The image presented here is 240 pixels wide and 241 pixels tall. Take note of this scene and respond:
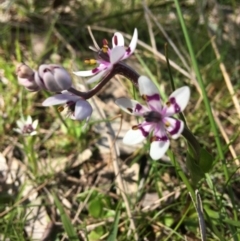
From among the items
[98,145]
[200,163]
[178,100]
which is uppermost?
[178,100]

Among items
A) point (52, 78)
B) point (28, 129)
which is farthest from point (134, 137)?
point (28, 129)

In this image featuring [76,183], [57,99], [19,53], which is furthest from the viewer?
[19,53]

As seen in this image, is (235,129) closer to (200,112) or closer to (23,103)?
(200,112)

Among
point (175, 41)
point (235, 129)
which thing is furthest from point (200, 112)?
point (175, 41)

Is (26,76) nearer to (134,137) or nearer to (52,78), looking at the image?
(52,78)

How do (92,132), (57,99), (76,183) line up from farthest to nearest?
(92,132) → (76,183) → (57,99)

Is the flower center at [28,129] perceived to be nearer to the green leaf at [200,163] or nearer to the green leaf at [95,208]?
the green leaf at [95,208]

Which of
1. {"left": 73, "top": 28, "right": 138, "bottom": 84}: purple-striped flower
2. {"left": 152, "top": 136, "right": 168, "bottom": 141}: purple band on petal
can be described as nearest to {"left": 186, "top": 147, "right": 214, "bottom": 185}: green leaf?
{"left": 152, "top": 136, "right": 168, "bottom": 141}: purple band on petal

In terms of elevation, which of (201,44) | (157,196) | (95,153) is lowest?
(157,196)
